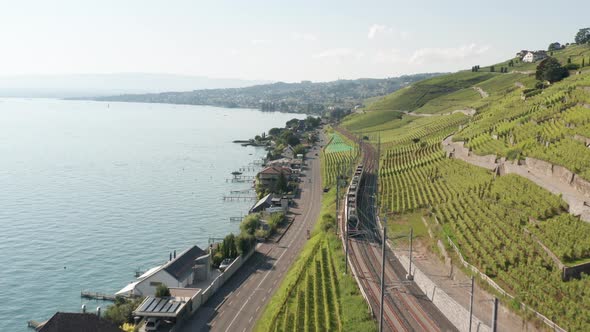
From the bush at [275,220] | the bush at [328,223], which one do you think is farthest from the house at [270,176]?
the bush at [328,223]

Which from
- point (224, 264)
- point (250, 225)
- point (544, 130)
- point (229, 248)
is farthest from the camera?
point (250, 225)

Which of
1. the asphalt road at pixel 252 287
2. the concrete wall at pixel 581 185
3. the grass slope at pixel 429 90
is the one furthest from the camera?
the grass slope at pixel 429 90

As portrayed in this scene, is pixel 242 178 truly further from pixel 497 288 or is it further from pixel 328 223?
pixel 497 288

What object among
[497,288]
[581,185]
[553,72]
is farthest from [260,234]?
[553,72]

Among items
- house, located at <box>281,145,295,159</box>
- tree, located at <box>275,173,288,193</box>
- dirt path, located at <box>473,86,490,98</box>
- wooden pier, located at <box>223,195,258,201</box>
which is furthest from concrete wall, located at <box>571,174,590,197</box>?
house, located at <box>281,145,295,159</box>

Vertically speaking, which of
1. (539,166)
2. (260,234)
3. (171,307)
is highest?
(539,166)

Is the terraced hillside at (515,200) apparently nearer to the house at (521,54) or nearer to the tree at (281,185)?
the tree at (281,185)
